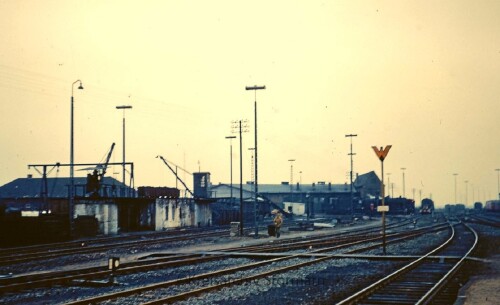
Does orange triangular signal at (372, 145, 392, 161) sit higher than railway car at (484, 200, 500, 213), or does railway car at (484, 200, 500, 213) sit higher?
orange triangular signal at (372, 145, 392, 161)

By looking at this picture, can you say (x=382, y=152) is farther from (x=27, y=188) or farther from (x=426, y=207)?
(x=426, y=207)

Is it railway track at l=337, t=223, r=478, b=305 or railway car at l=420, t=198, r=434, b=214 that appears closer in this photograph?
railway track at l=337, t=223, r=478, b=305

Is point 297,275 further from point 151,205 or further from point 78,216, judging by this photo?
point 151,205

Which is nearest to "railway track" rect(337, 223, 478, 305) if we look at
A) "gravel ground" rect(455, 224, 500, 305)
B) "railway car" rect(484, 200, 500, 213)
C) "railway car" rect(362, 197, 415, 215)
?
"gravel ground" rect(455, 224, 500, 305)

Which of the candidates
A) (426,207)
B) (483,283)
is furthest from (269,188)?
(483,283)

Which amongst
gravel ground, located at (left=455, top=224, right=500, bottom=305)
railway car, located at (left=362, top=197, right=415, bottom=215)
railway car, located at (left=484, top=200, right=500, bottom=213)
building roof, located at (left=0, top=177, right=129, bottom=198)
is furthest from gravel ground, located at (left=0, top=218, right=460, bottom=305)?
railway car, located at (left=484, top=200, right=500, bottom=213)

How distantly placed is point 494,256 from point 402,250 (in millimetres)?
4530

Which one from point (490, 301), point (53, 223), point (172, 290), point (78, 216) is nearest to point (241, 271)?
point (172, 290)

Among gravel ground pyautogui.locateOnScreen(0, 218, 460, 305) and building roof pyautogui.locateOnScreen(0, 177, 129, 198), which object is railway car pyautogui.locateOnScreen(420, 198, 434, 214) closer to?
building roof pyautogui.locateOnScreen(0, 177, 129, 198)

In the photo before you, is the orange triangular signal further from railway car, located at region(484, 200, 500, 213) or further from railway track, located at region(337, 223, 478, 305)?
railway car, located at region(484, 200, 500, 213)

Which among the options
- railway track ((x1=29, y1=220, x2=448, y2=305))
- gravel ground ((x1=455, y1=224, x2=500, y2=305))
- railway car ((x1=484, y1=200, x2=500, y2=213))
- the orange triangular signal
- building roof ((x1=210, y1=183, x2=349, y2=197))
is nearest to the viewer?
gravel ground ((x1=455, y1=224, x2=500, y2=305))

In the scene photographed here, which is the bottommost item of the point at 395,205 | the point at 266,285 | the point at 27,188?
the point at 266,285

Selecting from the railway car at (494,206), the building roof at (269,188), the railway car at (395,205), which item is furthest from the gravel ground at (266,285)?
the railway car at (494,206)

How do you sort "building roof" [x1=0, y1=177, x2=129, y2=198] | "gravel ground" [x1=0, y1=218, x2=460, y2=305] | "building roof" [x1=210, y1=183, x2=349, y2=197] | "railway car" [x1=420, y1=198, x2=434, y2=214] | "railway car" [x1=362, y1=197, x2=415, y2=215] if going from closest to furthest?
1. "gravel ground" [x1=0, y1=218, x2=460, y2=305]
2. "building roof" [x1=0, y1=177, x2=129, y2=198]
3. "railway car" [x1=362, y1=197, x2=415, y2=215]
4. "railway car" [x1=420, y1=198, x2=434, y2=214]
5. "building roof" [x1=210, y1=183, x2=349, y2=197]
